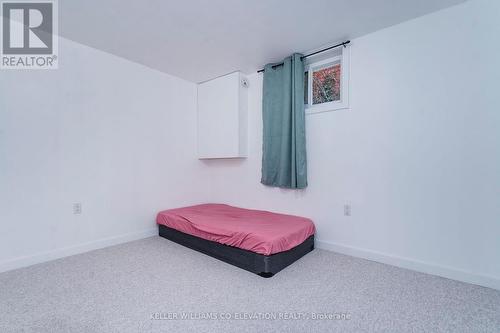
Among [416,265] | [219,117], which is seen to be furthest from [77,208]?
[416,265]

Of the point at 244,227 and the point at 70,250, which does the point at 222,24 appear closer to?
the point at 244,227

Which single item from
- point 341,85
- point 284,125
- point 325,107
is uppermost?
point 341,85

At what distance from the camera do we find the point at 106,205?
2.62 meters

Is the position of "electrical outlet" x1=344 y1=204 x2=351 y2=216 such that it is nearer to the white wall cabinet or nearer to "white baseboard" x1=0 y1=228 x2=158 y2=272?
the white wall cabinet

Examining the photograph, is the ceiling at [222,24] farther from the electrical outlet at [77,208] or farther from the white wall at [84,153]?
the electrical outlet at [77,208]

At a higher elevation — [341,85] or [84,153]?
[341,85]

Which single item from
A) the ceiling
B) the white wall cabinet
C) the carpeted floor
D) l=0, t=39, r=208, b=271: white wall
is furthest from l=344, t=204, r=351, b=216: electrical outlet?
l=0, t=39, r=208, b=271: white wall

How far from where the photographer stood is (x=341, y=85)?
2.49 metres

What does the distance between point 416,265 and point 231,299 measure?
1665 millimetres

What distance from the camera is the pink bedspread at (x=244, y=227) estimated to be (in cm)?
200

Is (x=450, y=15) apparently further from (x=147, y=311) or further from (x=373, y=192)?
(x=147, y=311)

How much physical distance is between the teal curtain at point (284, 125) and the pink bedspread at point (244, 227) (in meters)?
0.47

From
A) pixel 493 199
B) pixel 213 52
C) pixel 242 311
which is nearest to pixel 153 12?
pixel 213 52

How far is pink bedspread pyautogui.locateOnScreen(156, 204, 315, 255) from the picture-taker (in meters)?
2.00
